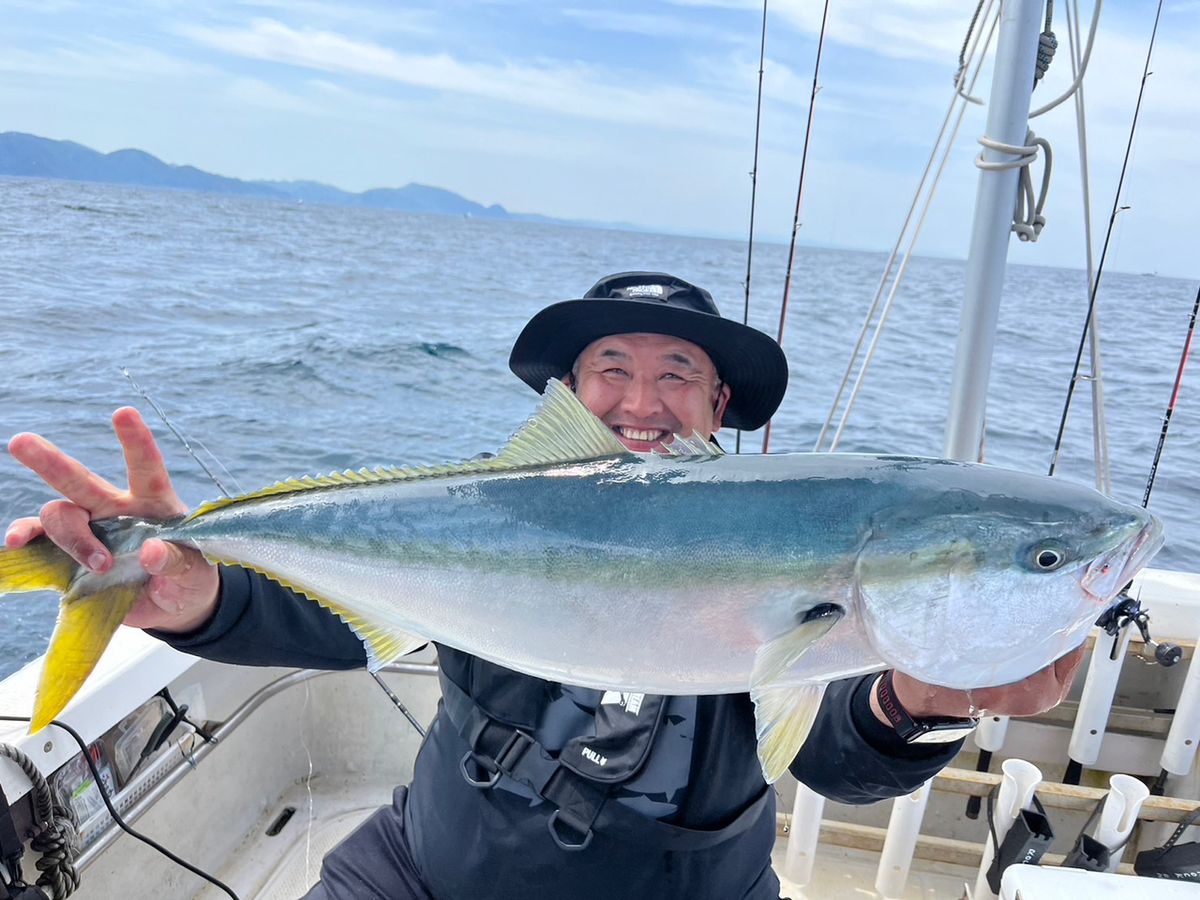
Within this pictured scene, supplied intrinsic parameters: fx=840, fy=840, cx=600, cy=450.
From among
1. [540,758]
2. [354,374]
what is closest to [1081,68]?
[540,758]

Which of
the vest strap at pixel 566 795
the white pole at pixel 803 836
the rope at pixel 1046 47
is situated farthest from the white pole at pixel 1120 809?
the rope at pixel 1046 47

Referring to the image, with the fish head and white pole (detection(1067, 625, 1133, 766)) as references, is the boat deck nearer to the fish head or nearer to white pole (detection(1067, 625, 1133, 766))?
white pole (detection(1067, 625, 1133, 766))

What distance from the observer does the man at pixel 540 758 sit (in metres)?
2.01

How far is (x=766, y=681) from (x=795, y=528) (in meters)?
0.29

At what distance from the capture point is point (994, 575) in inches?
58.7

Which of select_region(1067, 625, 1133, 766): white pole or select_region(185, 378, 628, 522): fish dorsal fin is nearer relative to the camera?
select_region(185, 378, 628, 522): fish dorsal fin

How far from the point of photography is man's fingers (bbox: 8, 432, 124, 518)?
1864 millimetres

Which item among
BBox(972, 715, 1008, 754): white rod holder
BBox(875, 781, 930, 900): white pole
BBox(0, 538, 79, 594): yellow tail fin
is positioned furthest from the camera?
BBox(972, 715, 1008, 754): white rod holder

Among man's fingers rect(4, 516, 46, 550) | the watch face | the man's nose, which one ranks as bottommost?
the watch face

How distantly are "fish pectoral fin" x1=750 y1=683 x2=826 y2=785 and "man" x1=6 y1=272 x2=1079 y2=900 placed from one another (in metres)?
0.46

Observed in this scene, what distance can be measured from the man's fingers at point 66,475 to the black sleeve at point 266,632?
428mm

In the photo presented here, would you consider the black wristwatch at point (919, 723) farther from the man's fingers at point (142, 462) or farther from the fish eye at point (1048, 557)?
the man's fingers at point (142, 462)

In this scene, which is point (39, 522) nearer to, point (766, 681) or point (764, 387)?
point (766, 681)

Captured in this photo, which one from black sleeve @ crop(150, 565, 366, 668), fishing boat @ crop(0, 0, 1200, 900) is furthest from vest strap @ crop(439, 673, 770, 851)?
fishing boat @ crop(0, 0, 1200, 900)
